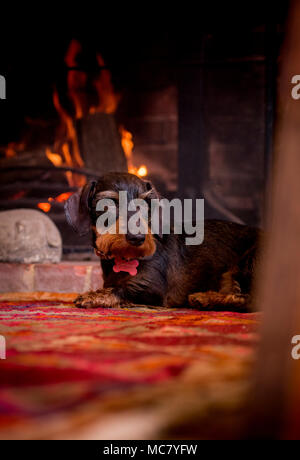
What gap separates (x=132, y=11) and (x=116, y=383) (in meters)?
3.84

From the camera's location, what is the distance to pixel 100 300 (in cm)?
236

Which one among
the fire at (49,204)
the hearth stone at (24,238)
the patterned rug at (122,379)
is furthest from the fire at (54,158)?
the patterned rug at (122,379)

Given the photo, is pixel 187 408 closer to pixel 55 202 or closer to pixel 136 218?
pixel 136 218

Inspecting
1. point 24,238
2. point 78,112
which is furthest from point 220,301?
point 78,112

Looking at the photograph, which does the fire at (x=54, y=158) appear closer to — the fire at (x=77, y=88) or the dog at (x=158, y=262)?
the fire at (x=77, y=88)

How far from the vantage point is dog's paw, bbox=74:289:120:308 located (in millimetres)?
2357

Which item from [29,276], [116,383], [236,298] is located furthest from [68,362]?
[29,276]

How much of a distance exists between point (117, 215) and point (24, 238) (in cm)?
131

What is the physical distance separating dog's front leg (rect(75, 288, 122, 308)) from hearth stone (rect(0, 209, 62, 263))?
43.4 inches

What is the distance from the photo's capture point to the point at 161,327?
172 centimetres

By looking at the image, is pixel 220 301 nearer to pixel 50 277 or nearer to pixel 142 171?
pixel 50 277

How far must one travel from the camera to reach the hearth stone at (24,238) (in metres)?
3.38

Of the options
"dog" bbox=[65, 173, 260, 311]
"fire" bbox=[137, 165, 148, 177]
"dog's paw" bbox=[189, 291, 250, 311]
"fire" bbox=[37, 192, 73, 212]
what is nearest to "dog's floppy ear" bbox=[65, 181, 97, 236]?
"dog" bbox=[65, 173, 260, 311]

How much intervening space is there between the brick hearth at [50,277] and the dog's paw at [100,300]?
82cm
